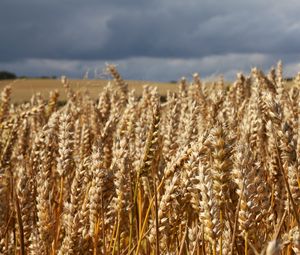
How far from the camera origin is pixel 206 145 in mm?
1540

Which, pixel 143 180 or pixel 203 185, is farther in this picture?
pixel 143 180

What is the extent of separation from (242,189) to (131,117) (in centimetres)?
186

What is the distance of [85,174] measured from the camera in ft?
6.79

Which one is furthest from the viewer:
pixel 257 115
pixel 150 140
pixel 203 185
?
pixel 257 115

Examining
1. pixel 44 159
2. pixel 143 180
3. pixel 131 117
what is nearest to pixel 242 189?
pixel 143 180

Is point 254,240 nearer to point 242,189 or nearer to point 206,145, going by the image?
point 242,189

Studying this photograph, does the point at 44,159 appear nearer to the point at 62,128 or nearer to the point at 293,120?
the point at 62,128

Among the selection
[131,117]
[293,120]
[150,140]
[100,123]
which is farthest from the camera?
[100,123]

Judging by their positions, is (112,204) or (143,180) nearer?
(112,204)

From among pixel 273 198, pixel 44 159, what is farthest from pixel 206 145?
pixel 44 159

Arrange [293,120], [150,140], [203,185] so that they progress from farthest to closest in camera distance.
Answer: [293,120] → [150,140] → [203,185]

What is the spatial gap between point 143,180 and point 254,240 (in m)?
0.96

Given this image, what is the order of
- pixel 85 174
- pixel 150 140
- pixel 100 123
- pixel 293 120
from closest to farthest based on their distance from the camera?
pixel 150 140
pixel 85 174
pixel 293 120
pixel 100 123

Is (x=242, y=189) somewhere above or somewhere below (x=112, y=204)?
above
